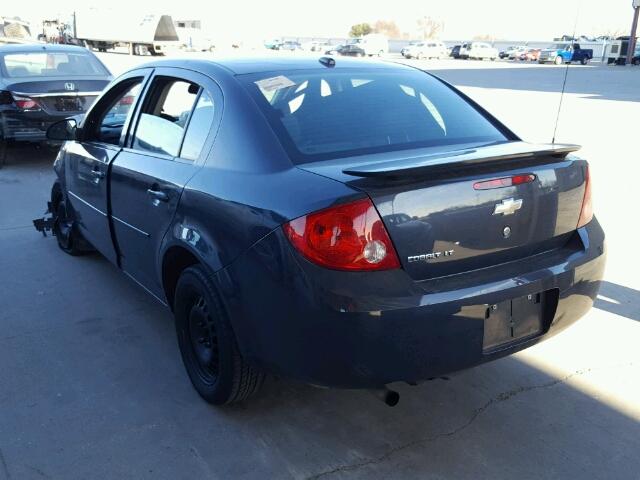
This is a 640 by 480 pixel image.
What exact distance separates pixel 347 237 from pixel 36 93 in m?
7.70

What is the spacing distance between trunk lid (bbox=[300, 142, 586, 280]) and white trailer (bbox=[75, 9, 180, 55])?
46627 mm

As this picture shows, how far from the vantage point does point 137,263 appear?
3781 mm

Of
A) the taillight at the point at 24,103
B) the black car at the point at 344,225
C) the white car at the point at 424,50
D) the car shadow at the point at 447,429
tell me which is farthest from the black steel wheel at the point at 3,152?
the white car at the point at 424,50

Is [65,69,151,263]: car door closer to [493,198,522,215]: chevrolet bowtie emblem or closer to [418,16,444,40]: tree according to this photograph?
[493,198,522,215]: chevrolet bowtie emblem

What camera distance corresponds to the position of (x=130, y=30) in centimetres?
4594

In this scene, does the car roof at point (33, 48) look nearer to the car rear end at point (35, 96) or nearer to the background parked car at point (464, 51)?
the car rear end at point (35, 96)

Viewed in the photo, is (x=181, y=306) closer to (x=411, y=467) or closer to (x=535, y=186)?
(x=411, y=467)

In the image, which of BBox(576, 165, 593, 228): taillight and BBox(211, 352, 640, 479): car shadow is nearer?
BBox(211, 352, 640, 479): car shadow

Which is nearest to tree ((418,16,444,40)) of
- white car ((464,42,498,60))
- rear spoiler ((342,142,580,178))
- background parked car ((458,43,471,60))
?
background parked car ((458,43,471,60))

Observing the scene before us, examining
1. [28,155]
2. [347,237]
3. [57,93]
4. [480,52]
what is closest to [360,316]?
[347,237]

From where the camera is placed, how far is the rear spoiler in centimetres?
244

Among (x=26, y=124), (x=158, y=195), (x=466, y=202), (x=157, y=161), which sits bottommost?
(x=26, y=124)

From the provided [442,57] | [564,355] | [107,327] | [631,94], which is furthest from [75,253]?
[442,57]

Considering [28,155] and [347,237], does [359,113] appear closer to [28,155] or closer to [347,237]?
[347,237]
